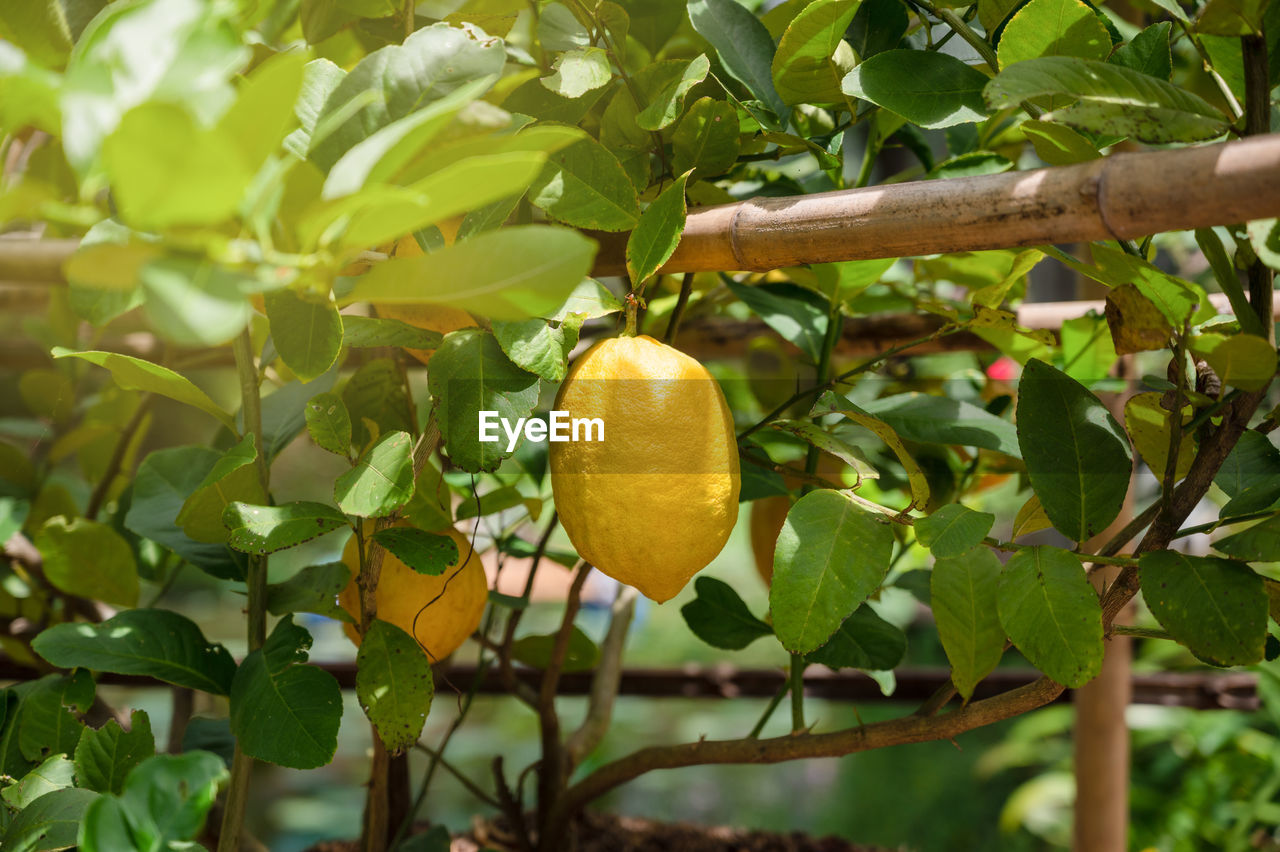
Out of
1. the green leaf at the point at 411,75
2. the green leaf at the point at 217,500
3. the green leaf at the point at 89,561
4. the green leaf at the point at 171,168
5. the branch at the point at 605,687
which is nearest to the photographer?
the green leaf at the point at 171,168

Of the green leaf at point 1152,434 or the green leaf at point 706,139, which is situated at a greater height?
the green leaf at point 706,139

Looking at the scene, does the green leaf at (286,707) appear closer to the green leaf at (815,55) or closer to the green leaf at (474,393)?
the green leaf at (474,393)

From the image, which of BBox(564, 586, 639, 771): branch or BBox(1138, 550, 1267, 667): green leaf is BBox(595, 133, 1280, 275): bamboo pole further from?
BBox(564, 586, 639, 771): branch

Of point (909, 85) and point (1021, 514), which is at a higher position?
point (909, 85)

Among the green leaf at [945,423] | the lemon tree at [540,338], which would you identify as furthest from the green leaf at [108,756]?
the green leaf at [945,423]

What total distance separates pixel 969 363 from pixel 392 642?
71 centimetres

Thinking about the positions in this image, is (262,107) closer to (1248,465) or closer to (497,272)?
(497,272)

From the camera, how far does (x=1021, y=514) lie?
388 millimetres

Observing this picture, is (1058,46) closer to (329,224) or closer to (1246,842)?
(329,224)

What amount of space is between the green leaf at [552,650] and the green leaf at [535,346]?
0.95ft

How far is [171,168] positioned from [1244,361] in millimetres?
311

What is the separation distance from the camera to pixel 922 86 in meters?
0.34

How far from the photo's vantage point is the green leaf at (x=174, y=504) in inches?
16.7

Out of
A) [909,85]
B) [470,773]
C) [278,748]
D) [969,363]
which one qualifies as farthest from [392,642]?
[470,773]
